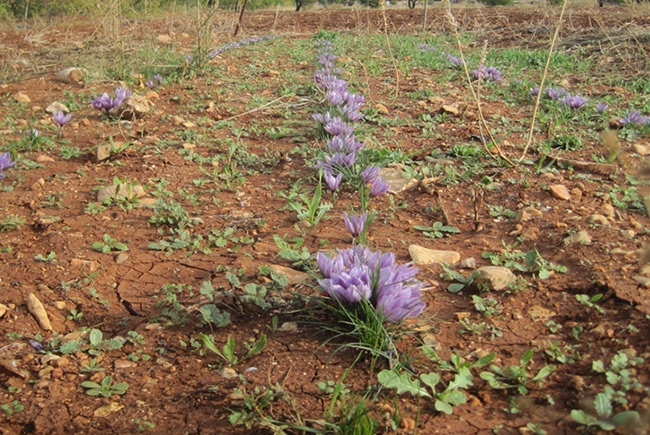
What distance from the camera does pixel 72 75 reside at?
6.41m

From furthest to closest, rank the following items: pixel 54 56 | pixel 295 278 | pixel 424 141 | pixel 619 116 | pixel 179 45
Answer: pixel 179 45
pixel 54 56
pixel 619 116
pixel 424 141
pixel 295 278

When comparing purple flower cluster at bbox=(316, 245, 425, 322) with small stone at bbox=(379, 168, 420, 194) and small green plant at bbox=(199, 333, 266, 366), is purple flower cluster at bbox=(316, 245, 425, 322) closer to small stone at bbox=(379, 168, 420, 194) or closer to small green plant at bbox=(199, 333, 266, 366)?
small green plant at bbox=(199, 333, 266, 366)

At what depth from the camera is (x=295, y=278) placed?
2.36m

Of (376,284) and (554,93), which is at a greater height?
(554,93)

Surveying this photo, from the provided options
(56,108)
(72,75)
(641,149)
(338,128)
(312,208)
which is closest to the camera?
(312,208)

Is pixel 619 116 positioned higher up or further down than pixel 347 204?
higher up

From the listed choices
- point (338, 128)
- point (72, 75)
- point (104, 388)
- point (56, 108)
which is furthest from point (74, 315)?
point (72, 75)

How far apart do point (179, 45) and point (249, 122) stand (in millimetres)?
5667

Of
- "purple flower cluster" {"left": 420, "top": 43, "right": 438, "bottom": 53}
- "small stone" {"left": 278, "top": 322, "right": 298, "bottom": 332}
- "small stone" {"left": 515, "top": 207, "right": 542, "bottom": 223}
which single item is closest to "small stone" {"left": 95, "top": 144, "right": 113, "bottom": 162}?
"small stone" {"left": 278, "top": 322, "right": 298, "bottom": 332}

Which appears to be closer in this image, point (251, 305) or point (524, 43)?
point (251, 305)

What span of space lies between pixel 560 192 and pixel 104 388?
7.91 feet

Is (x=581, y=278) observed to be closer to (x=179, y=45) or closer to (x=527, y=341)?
(x=527, y=341)

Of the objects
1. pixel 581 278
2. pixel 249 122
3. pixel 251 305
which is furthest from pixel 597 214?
pixel 249 122

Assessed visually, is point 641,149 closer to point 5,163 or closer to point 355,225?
point 355,225
